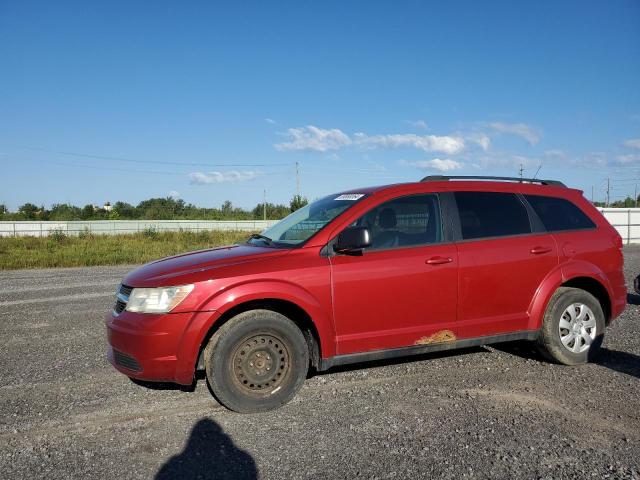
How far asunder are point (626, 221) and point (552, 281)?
2248 centimetres

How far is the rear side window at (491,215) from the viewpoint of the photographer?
15.7 ft

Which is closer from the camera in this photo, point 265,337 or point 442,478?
point 442,478

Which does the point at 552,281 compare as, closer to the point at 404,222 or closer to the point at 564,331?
the point at 564,331

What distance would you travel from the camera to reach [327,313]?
4.09 metres

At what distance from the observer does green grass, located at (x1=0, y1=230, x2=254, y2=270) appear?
17672 mm

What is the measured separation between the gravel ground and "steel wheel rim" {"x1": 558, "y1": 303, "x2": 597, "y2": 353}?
0.82 ft

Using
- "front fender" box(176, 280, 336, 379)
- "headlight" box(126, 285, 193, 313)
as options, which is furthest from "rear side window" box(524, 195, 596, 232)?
"headlight" box(126, 285, 193, 313)

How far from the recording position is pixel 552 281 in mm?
4891

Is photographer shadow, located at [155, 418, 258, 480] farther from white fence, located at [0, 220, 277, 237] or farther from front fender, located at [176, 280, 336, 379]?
white fence, located at [0, 220, 277, 237]

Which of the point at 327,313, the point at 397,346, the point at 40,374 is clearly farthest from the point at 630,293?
the point at 40,374

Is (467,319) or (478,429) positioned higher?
(467,319)

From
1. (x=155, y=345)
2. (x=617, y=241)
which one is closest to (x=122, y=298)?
(x=155, y=345)

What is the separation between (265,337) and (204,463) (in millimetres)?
1097

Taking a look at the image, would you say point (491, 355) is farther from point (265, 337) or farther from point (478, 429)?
point (265, 337)
